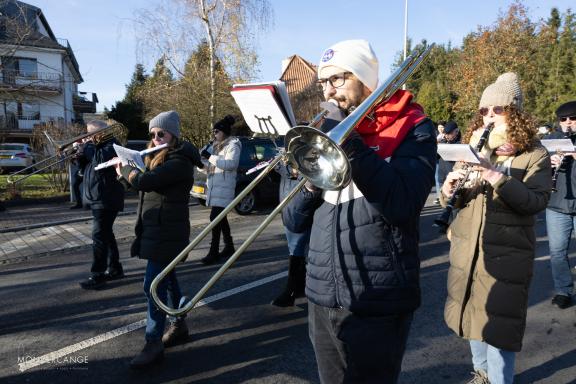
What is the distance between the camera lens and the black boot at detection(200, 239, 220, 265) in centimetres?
576

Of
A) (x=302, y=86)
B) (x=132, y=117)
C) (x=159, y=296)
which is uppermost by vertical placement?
(x=302, y=86)

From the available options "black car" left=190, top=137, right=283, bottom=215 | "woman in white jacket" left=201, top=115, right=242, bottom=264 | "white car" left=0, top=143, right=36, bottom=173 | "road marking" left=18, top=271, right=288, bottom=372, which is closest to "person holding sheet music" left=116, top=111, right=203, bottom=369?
"road marking" left=18, top=271, right=288, bottom=372

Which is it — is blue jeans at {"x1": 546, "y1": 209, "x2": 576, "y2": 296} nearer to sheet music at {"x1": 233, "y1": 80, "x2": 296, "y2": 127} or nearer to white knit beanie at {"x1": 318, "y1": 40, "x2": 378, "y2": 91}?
sheet music at {"x1": 233, "y1": 80, "x2": 296, "y2": 127}

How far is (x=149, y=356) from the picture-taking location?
3180 mm

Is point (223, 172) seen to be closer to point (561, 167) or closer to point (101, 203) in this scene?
point (101, 203)

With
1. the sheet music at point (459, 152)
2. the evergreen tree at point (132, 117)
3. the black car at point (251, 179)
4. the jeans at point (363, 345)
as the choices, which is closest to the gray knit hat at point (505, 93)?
the sheet music at point (459, 152)

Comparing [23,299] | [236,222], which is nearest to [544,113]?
[236,222]

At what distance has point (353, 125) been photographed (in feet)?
4.63

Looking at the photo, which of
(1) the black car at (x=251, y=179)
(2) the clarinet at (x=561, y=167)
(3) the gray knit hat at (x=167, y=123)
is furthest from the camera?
(1) the black car at (x=251, y=179)

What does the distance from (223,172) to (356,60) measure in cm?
467

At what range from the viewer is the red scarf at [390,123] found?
64.2 inches

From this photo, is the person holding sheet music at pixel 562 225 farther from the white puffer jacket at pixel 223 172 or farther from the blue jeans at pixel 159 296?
the white puffer jacket at pixel 223 172

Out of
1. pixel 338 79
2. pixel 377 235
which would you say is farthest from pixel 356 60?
pixel 377 235

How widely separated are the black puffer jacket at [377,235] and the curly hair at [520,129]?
3.80 feet
